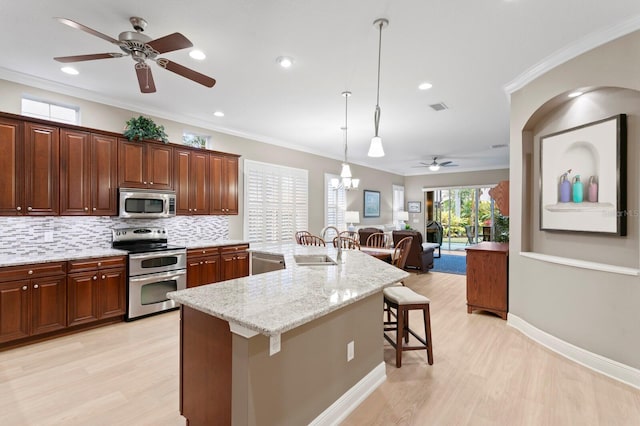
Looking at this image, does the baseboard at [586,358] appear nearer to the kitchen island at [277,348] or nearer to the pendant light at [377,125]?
the kitchen island at [277,348]

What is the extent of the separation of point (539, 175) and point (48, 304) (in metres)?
5.54

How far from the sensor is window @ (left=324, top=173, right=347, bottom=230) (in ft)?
25.0

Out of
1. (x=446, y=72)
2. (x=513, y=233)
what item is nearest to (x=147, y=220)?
(x=446, y=72)

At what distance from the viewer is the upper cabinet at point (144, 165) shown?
405 centimetres

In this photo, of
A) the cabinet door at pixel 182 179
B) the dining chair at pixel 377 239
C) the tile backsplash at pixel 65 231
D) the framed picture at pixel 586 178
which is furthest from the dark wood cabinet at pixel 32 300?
the framed picture at pixel 586 178

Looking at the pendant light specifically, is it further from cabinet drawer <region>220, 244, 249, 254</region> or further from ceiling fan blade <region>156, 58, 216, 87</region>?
cabinet drawer <region>220, 244, 249, 254</region>

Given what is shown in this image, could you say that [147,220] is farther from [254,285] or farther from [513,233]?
[513,233]

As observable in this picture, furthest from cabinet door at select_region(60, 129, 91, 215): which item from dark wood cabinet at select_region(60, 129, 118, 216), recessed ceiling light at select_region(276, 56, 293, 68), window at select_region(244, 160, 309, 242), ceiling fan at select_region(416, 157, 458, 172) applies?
ceiling fan at select_region(416, 157, 458, 172)

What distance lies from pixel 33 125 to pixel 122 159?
35.6 inches

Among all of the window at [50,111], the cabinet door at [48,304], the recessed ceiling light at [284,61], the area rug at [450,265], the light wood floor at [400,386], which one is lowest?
the light wood floor at [400,386]

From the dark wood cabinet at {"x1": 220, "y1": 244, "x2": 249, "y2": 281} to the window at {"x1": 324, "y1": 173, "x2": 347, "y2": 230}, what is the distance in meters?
2.81

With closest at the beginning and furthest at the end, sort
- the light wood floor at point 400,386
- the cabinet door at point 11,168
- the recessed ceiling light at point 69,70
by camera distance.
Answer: the light wood floor at point 400,386
the cabinet door at point 11,168
the recessed ceiling light at point 69,70

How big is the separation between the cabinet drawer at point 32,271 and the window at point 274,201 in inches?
111

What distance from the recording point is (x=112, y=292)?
3.73 meters
